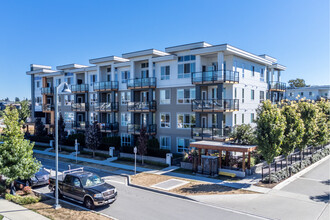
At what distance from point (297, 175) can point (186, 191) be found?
32.1 feet

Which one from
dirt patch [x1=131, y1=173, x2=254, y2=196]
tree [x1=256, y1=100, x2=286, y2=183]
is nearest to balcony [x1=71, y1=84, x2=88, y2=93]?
dirt patch [x1=131, y1=173, x2=254, y2=196]

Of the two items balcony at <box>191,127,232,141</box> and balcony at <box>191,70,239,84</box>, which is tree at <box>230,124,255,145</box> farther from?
balcony at <box>191,70,239,84</box>

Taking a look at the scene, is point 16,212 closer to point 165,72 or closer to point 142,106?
point 142,106

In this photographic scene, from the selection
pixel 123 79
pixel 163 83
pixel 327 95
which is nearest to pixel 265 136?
pixel 163 83

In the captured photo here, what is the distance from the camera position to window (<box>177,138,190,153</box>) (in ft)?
98.6

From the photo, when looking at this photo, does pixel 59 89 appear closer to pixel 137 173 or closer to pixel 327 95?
pixel 137 173

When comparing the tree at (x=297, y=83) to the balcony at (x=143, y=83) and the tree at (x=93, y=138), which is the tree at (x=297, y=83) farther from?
the tree at (x=93, y=138)

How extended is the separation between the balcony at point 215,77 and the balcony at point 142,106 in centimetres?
655

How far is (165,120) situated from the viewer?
3209 centimetres

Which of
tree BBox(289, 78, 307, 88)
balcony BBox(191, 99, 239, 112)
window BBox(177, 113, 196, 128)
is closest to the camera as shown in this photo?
balcony BBox(191, 99, 239, 112)

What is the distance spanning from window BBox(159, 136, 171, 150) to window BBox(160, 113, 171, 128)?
57.8 inches

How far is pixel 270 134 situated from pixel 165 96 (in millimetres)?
15742

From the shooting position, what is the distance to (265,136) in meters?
18.9

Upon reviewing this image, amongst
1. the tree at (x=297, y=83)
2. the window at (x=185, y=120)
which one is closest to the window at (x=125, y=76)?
the window at (x=185, y=120)
